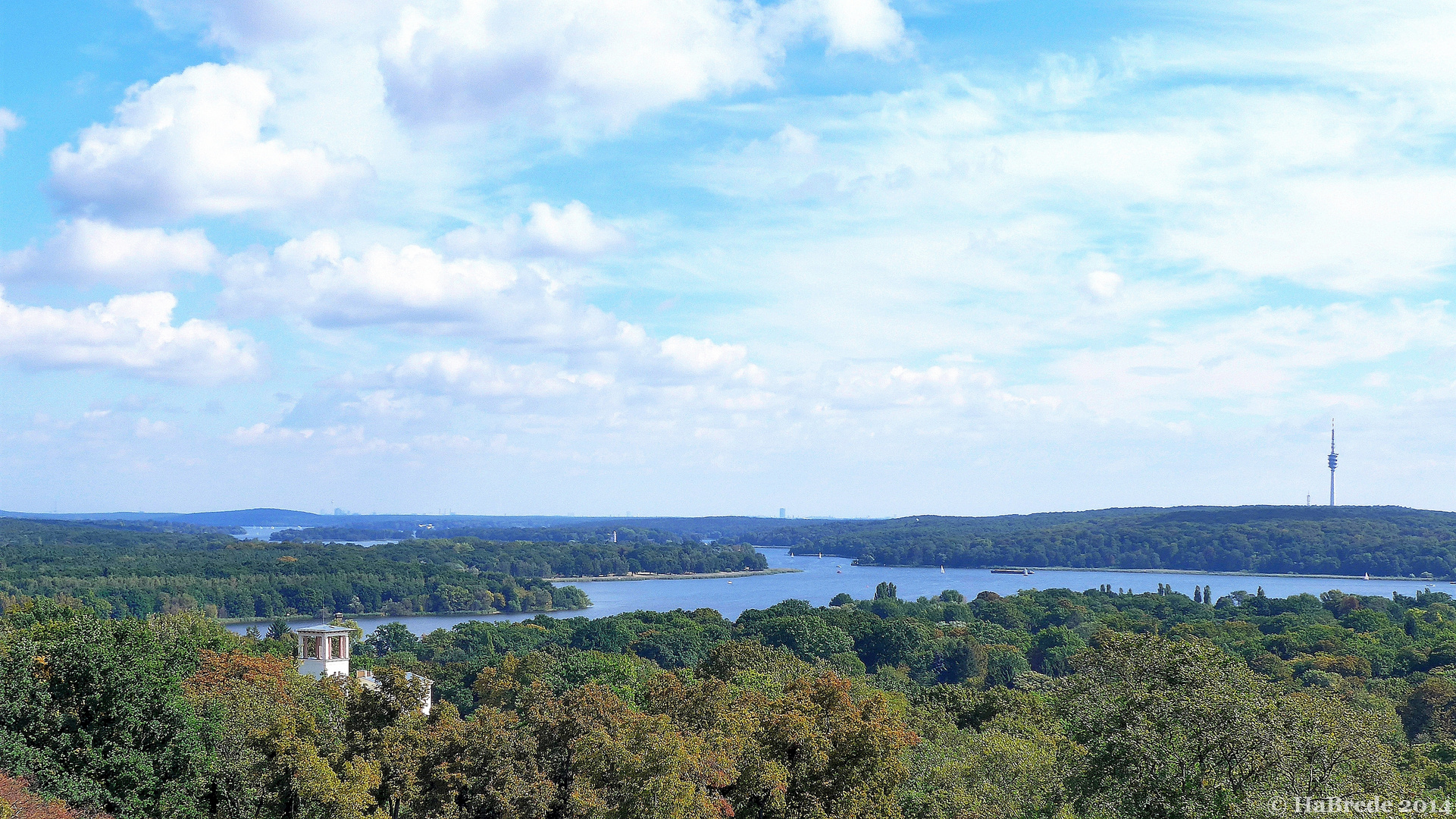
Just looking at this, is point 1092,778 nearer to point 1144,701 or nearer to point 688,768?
point 1144,701

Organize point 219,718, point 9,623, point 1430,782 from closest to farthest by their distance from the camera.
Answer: point 219,718, point 1430,782, point 9,623

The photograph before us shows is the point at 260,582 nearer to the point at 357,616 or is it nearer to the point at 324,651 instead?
the point at 357,616

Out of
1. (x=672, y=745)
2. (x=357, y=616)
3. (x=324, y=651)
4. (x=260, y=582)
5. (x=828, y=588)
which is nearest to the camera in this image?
(x=672, y=745)

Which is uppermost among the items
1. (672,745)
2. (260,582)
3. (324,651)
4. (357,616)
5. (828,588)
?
(672,745)

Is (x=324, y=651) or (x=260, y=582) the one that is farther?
(x=260, y=582)

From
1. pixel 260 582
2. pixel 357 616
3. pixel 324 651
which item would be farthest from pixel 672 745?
pixel 260 582

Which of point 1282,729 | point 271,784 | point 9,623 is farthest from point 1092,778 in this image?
point 9,623
